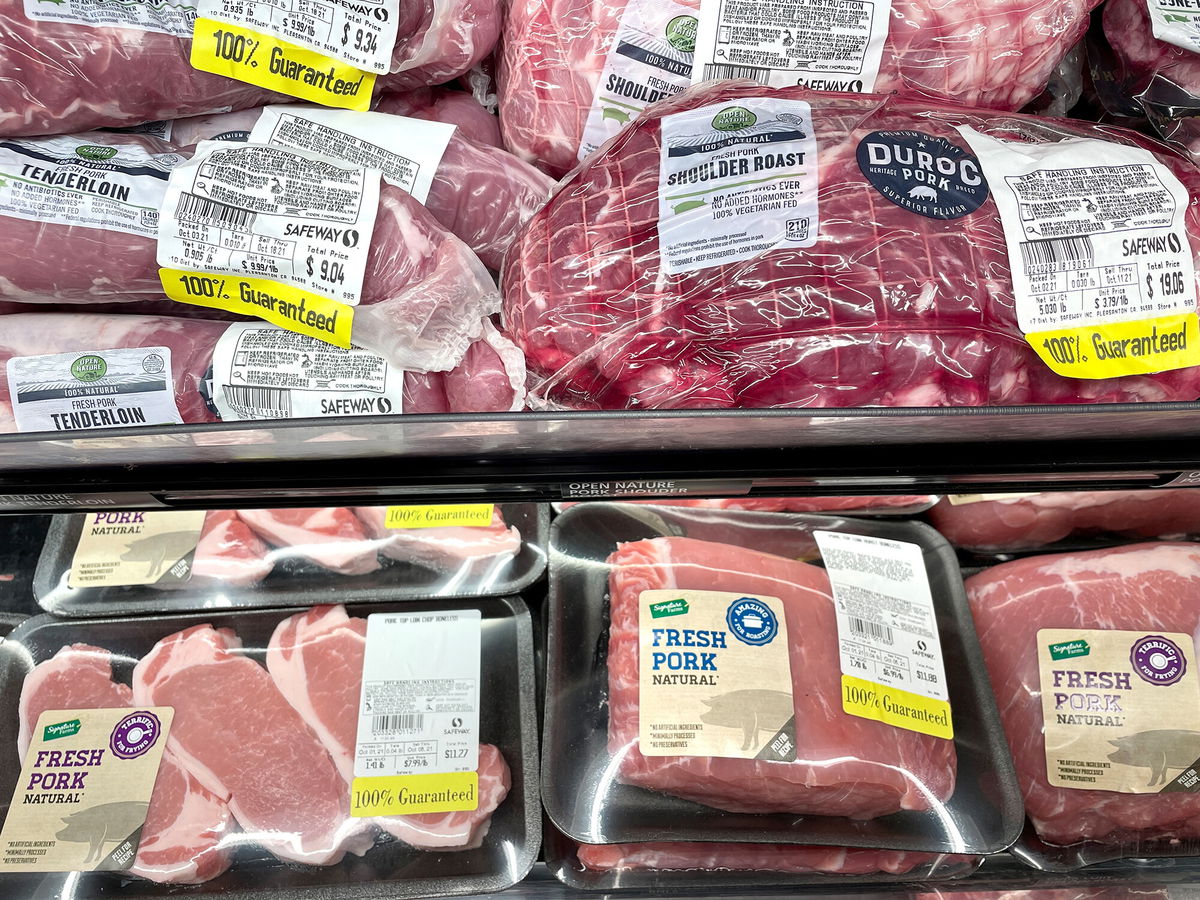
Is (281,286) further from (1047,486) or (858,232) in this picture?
(1047,486)

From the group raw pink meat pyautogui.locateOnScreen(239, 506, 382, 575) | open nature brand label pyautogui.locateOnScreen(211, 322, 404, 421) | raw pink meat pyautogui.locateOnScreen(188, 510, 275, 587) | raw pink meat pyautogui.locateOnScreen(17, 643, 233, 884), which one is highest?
open nature brand label pyautogui.locateOnScreen(211, 322, 404, 421)

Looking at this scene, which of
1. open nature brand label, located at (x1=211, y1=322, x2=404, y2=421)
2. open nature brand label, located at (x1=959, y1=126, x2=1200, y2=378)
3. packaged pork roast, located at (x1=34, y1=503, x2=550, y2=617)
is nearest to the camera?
open nature brand label, located at (x1=959, y1=126, x2=1200, y2=378)

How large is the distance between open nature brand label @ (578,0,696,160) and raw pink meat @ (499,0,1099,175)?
1 centimetres

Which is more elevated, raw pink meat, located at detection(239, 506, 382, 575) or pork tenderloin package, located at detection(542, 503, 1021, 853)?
pork tenderloin package, located at detection(542, 503, 1021, 853)

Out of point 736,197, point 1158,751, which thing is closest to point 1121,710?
point 1158,751

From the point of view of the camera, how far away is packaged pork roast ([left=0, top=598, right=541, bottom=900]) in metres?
1.23

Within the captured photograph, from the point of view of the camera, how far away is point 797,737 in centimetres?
126

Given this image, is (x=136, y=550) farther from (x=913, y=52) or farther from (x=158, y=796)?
(x=913, y=52)

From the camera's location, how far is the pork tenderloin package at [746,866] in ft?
4.06

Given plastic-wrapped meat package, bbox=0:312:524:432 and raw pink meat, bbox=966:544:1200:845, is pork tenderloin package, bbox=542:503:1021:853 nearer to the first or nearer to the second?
raw pink meat, bbox=966:544:1200:845

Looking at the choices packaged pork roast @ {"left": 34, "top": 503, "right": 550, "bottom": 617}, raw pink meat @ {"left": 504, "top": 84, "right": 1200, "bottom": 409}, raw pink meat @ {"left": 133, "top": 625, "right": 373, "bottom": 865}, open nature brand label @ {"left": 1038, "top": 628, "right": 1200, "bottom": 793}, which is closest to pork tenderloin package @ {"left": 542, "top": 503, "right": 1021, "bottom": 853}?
open nature brand label @ {"left": 1038, "top": 628, "right": 1200, "bottom": 793}

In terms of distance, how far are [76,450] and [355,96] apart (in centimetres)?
75

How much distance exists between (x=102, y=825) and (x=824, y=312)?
1.32 metres

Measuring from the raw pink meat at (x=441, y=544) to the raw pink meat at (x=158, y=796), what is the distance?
0.50 meters
